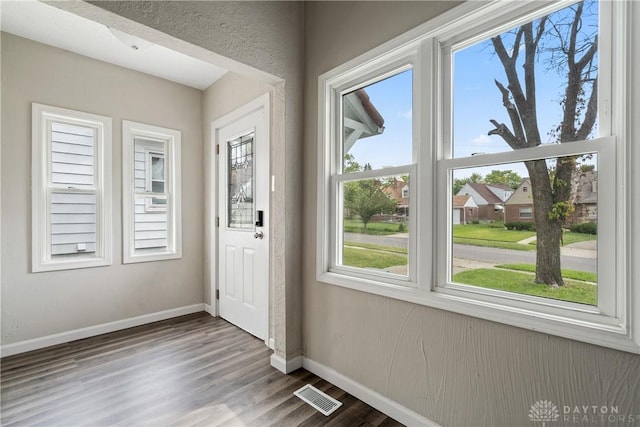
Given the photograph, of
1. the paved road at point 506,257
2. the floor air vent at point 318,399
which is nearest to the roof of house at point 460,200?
the paved road at point 506,257

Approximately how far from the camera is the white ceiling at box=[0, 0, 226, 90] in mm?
2170

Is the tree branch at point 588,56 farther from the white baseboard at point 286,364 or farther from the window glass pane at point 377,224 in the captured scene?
the white baseboard at point 286,364

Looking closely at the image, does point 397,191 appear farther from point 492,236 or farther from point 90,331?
point 90,331

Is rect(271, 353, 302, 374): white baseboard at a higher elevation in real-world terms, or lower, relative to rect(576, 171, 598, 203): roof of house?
lower

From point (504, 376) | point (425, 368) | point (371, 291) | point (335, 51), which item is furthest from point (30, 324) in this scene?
point (504, 376)

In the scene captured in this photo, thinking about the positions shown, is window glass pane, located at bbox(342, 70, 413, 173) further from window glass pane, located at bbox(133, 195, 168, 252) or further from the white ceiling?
window glass pane, located at bbox(133, 195, 168, 252)

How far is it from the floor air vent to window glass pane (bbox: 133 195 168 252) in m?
2.36

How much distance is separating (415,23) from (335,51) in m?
0.60

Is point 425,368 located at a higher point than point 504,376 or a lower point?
lower

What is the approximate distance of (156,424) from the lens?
1604 millimetres

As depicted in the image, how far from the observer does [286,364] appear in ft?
6.97

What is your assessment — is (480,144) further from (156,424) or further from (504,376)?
(156,424)

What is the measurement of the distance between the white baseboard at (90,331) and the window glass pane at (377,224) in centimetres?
236

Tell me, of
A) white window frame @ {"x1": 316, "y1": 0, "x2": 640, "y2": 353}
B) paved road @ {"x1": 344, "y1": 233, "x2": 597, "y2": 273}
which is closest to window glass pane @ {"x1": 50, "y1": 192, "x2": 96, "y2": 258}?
white window frame @ {"x1": 316, "y1": 0, "x2": 640, "y2": 353}
